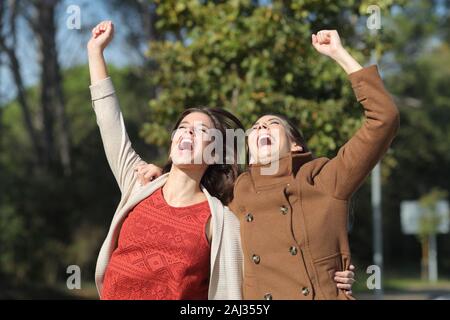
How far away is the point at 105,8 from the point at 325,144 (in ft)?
65.0

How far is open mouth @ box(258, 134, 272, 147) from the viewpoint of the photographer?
3447mm

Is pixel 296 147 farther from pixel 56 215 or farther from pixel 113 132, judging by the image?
pixel 56 215

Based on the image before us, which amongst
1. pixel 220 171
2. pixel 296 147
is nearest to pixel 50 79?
pixel 220 171

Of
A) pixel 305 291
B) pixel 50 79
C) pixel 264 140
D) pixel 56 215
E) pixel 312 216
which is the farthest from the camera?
pixel 50 79

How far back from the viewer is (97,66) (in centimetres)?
369

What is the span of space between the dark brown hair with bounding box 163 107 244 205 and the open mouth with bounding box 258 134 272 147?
0.25 metres

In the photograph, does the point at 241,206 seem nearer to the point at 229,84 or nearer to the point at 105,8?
the point at 229,84

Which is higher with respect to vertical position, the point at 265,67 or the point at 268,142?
the point at 265,67

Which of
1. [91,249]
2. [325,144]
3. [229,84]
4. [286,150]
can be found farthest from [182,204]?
[91,249]

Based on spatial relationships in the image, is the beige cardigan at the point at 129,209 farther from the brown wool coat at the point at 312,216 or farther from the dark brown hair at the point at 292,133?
the dark brown hair at the point at 292,133

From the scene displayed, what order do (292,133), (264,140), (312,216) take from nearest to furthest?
(312,216) < (264,140) < (292,133)

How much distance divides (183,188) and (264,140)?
1.32 ft

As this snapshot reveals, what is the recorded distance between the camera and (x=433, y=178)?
36250mm

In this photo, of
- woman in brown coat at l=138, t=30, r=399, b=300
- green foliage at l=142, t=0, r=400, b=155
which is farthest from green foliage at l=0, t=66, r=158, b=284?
woman in brown coat at l=138, t=30, r=399, b=300
